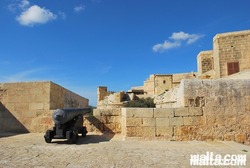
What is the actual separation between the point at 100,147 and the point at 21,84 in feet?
14.8

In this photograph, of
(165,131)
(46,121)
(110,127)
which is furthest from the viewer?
(46,121)

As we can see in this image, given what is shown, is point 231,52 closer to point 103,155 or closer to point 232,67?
point 232,67

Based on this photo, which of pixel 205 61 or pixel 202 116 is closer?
pixel 202 116

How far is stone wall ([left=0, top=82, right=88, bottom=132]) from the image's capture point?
26.4 feet

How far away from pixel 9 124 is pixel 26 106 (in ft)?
2.91

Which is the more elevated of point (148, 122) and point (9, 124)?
point (148, 122)

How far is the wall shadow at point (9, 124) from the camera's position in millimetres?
8148

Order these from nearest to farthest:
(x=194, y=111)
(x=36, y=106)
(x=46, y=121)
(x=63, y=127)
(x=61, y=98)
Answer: (x=63, y=127) → (x=194, y=111) → (x=46, y=121) → (x=36, y=106) → (x=61, y=98)

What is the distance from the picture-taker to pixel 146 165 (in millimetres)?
3783

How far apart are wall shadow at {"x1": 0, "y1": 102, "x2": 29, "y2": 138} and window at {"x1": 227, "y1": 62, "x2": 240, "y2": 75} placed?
53.2ft

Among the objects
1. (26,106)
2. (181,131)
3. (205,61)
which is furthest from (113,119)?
(205,61)

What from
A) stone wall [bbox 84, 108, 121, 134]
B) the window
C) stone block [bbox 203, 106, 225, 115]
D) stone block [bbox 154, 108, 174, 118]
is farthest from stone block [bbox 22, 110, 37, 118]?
the window

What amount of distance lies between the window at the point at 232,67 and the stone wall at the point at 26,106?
49.9ft

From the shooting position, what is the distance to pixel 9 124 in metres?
8.22
